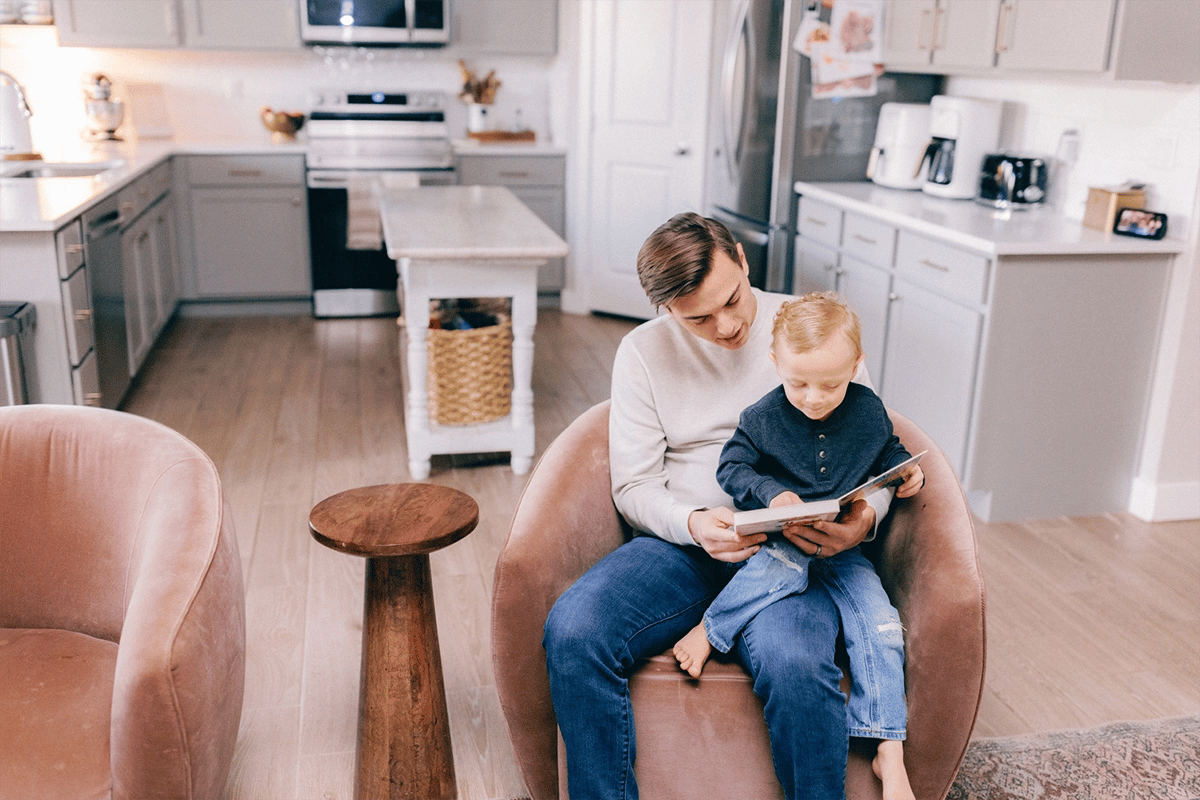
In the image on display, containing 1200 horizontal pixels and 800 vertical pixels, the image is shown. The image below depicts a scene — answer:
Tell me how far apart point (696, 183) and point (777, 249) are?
99 centimetres

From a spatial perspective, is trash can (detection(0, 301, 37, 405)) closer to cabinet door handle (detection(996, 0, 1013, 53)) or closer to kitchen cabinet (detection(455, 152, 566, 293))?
kitchen cabinet (detection(455, 152, 566, 293))

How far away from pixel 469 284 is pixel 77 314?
3.87 feet

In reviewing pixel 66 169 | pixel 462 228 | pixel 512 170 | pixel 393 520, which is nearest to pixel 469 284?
pixel 462 228

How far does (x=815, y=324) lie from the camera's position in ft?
5.08

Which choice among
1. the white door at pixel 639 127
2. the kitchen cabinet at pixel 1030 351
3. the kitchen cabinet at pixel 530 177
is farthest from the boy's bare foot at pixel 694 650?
the kitchen cabinet at pixel 530 177

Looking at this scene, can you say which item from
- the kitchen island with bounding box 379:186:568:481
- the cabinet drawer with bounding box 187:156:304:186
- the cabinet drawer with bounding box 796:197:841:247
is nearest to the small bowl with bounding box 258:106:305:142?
the cabinet drawer with bounding box 187:156:304:186

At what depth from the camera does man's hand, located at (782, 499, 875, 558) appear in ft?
5.14

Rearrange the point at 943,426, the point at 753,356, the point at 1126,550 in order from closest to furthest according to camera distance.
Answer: the point at 753,356, the point at 1126,550, the point at 943,426

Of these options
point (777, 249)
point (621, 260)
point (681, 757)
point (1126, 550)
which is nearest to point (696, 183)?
point (621, 260)

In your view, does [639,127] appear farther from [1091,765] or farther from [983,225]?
[1091,765]

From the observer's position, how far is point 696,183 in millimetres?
4992

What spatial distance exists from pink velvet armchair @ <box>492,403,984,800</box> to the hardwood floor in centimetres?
37

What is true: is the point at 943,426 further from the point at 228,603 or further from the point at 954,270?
the point at 228,603

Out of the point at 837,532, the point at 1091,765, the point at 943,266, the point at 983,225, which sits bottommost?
the point at 1091,765
